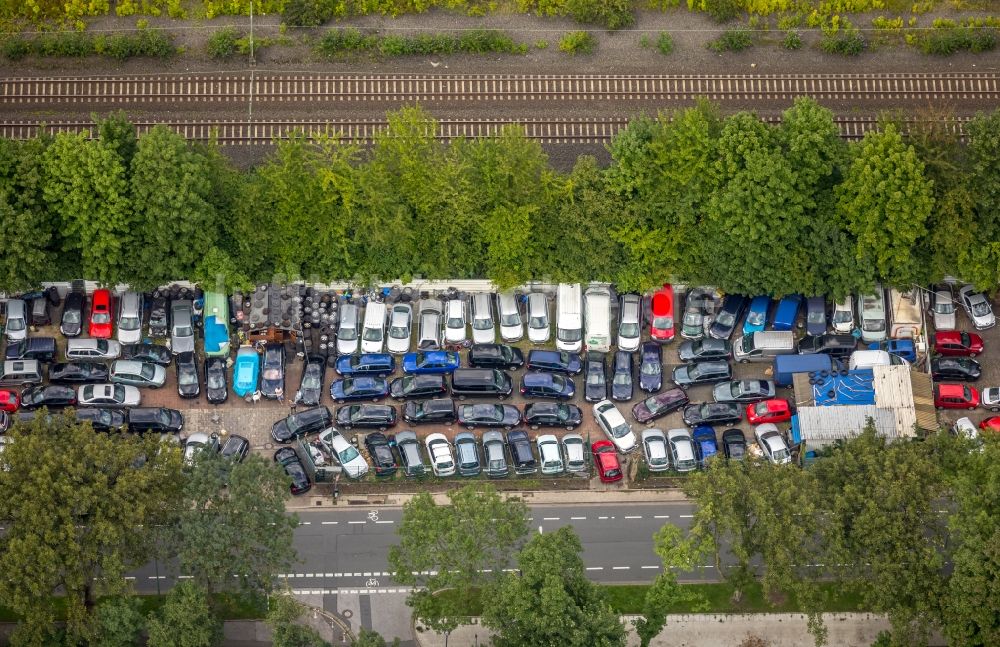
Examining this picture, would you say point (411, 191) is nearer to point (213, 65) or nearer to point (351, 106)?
point (351, 106)

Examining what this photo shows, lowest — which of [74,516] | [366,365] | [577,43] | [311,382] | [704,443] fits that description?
[74,516]

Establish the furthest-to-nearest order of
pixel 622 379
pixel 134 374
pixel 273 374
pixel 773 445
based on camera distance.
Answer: pixel 622 379, pixel 273 374, pixel 134 374, pixel 773 445

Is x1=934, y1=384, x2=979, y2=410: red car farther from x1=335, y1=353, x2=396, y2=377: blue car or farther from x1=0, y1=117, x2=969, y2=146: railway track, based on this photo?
x1=335, y1=353, x2=396, y2=377: blue car

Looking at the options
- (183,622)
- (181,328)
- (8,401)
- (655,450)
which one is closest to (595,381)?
(655,450)

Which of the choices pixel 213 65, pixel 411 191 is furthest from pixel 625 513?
pixel 213 65

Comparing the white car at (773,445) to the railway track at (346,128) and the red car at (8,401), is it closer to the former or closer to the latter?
the railway track at (346,128)

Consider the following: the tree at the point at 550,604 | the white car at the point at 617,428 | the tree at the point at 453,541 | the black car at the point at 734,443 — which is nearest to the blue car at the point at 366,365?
the tree at the point at 453,541

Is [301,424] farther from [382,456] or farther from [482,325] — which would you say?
[482,325]
